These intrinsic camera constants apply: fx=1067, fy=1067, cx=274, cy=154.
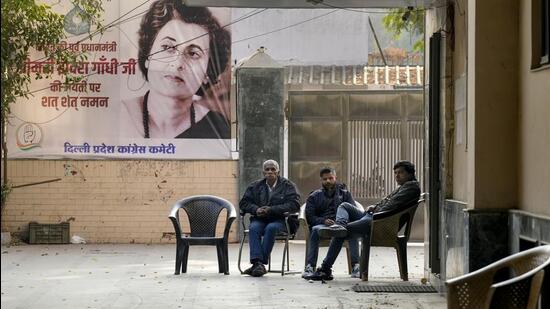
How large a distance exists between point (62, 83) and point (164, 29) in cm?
179

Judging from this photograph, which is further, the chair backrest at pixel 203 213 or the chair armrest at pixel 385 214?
the chair backrest at pixel 203 213

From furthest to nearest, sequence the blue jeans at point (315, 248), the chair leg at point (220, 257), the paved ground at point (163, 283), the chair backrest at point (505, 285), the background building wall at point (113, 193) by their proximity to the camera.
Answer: the background building wall at point (113, 193) → the chair leg at point (220, 257) → the blue jeans at point (315, 248) → the paved ground at point (163, 283) → the chair backrest at point (505, 285)

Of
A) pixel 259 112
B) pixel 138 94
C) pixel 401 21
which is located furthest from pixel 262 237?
pixel 138 94

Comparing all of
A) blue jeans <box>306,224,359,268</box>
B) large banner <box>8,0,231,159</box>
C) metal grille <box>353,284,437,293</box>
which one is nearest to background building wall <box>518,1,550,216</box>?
metal grille <box>353,284,437,293</box>

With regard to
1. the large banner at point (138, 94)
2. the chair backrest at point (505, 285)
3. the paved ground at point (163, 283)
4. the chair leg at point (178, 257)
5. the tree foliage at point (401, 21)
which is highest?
the tree foliage at point (401, 21)

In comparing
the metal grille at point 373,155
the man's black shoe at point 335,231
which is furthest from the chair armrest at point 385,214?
the metal grille at point 373,155

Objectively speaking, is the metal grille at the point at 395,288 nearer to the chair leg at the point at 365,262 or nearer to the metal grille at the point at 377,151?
the chair leg at the point at 365,262

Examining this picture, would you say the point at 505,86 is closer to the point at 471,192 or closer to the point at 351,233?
the point at 471,192

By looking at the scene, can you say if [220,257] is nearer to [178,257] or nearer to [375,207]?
[178,257]

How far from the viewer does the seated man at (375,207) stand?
1164 centimetres

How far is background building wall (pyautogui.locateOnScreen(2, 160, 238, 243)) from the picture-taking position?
16484 millimetres

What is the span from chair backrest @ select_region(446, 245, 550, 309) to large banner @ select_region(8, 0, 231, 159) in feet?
35.2

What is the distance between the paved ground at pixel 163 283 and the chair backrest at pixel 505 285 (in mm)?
3787

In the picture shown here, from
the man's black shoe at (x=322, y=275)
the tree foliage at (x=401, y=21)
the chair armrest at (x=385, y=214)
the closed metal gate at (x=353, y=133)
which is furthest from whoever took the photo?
the closed metal gate at (x=353, y=133)
